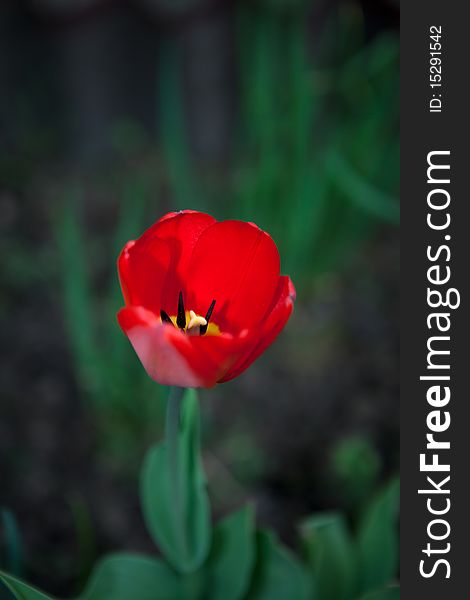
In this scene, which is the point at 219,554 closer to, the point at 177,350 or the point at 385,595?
the point at 385,595

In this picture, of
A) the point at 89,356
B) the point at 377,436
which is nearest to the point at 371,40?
the point at 377,436

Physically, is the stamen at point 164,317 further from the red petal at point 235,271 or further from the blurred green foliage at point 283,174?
the blurred green foliage at point 283,174

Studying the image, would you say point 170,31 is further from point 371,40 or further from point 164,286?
point 164,286

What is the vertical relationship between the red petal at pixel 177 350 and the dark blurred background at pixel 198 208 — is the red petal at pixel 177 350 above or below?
below

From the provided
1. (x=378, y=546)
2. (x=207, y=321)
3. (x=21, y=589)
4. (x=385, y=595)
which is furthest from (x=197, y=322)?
(x=378, y=546)

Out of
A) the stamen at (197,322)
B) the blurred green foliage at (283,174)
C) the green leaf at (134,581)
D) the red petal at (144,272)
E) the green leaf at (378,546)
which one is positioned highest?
the blurred green foliage at (283,174)

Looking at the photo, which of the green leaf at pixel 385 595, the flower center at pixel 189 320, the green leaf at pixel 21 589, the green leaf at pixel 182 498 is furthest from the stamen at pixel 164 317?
the green leaf at pixel 385 595

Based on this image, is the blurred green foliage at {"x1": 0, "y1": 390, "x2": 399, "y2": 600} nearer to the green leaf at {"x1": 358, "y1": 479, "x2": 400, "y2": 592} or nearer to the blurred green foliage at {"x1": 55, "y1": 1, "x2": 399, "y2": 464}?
the green leaf at {"x1": 358, "y1": 479, "x2": 400, "y2": 592}

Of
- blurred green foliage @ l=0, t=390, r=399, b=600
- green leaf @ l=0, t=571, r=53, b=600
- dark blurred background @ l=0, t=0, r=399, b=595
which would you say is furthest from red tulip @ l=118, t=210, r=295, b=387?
dark blurred background @ l=0, t=0, r=399, b=595
